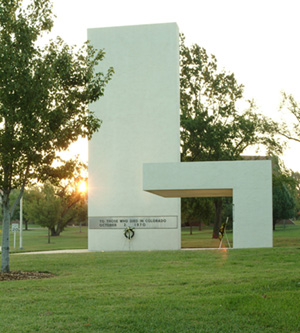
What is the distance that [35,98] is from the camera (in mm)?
13469

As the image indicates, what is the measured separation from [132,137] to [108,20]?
694 cm

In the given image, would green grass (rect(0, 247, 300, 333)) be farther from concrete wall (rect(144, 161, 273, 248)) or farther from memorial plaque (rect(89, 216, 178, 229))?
memorial plaque (rect(89, 216, 178, 229))

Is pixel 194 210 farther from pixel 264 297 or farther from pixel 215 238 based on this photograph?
pixel 264 297

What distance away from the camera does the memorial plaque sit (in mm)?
26891

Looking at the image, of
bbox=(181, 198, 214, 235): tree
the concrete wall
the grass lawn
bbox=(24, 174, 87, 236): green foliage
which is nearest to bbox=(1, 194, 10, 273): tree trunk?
the grass lawn

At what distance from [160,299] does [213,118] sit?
30.4 metres

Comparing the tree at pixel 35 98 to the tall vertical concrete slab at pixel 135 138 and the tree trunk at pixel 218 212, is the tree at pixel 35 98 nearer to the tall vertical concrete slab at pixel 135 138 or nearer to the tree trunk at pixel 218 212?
the tall vertical concrete slab at pixel 135 138

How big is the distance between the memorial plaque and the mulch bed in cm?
1309

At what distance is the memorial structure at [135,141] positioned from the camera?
27.0m

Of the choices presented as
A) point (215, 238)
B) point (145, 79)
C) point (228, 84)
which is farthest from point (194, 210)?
point (145, 79)

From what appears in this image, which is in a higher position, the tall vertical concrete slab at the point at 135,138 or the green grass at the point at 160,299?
the tall vertical concrete slab at the point at 135,138

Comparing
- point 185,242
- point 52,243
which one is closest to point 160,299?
point 185,242

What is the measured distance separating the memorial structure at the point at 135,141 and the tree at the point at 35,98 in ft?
38.9

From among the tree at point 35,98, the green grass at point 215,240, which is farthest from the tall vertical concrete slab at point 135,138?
the tree at point 35,98
